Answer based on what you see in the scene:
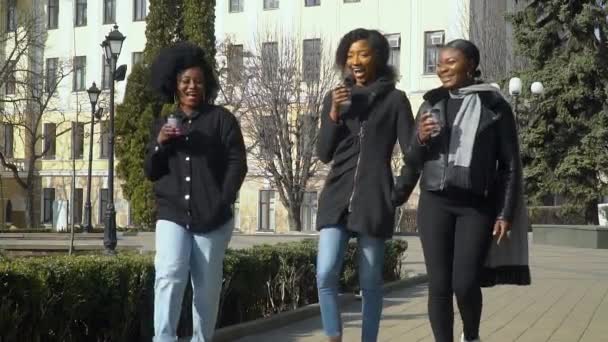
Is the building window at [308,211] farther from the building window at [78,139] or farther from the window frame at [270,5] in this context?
the building window at [78,139]

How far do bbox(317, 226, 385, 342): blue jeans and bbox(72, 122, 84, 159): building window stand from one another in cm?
4362

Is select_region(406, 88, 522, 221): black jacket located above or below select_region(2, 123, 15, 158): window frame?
below

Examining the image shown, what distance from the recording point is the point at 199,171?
5527 mm

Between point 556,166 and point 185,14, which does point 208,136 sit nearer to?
point 556,166

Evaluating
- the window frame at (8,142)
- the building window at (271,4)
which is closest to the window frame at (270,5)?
the building window at (271,4)

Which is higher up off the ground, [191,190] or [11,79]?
[11,79]

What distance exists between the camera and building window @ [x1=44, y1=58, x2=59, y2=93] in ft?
149

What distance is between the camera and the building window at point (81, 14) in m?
49.5

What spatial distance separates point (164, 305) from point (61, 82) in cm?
4622

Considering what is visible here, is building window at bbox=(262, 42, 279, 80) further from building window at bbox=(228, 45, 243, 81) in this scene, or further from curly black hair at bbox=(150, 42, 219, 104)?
curly black hair at bbox=(150, 42, 219, 104)

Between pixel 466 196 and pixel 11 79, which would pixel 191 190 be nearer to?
pixel 466 196

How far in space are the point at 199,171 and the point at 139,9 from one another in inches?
1729

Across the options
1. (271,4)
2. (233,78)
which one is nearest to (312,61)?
(233,78)

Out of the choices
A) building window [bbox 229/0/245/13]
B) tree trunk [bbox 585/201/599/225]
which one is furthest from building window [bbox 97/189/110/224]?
tree trunk [bbox 585/201/599/225]
